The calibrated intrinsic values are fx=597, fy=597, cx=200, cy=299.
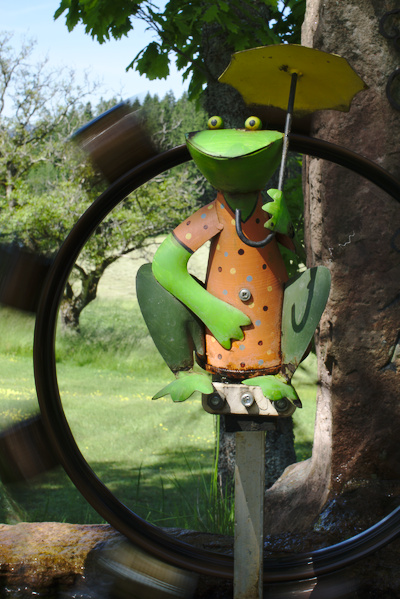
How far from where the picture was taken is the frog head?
1347 millimetres

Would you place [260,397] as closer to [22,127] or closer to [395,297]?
[395,297]

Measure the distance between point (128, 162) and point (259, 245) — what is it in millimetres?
578

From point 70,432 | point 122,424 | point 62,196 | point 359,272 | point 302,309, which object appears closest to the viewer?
point 302,309

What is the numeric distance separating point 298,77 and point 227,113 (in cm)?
153

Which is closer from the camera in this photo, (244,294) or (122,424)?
(244,294)

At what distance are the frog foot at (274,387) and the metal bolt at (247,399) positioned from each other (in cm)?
3

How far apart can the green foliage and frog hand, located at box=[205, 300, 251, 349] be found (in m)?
1.41

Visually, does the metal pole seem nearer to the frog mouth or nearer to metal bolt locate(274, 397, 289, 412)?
metal bolt locate(274, 397, 289, 412)

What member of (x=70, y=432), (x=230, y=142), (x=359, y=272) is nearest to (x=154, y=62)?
(x=359, y=272)

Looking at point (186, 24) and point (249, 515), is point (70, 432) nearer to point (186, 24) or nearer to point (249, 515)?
point (249, 515)

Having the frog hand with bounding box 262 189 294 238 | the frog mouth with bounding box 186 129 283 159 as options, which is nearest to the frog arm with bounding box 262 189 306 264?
the frog hand with bounding box 262 189 294 238

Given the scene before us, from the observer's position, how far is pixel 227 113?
9.72ft

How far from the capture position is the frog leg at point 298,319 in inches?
55.9

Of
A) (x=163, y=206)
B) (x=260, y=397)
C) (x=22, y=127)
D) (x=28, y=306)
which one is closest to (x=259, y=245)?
(x=260, y=397)
